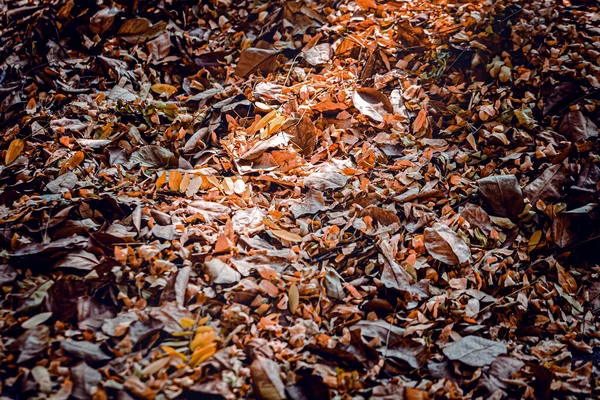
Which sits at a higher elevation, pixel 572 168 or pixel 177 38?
pixel 177 38

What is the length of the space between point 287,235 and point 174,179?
1.18 ft

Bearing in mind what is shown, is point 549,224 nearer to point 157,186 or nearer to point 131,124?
point 157,186

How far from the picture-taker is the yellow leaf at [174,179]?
1.27 metres

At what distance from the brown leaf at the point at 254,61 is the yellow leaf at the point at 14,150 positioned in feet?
2.40

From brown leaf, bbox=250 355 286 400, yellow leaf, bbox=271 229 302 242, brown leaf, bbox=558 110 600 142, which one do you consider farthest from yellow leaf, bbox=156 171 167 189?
brown leaf, bbox=558 110 600 142

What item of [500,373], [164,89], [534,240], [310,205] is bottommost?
[500,373]

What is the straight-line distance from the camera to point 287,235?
3.91 feet

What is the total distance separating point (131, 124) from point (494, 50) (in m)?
1.24

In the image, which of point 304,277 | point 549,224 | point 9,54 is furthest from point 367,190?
point 9,54

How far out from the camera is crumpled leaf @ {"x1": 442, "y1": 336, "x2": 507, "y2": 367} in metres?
1.01

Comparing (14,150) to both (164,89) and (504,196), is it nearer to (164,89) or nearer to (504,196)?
(164,89)

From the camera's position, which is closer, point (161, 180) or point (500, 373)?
point (500, 373)

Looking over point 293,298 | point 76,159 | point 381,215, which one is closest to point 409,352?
point 293,298

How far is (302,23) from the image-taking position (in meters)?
1.80
